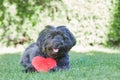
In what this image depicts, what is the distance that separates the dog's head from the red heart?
0.13m

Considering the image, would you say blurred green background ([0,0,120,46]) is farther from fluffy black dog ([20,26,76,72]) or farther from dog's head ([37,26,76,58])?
dog's head ([37,26,76,58])

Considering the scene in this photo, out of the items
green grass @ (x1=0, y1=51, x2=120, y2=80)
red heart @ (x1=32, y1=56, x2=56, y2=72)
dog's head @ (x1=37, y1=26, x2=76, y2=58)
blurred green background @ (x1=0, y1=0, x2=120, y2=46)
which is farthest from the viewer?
blurred green background @ (x1=0, y1=0, x2=120, y2=46)

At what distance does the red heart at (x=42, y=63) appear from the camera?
7749 millimetres

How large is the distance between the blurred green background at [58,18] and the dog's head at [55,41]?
6852 mm

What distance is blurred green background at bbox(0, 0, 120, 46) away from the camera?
14.6m

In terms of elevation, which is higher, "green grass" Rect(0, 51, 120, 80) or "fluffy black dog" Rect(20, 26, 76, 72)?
"fluffy black dog" Rect(20, 26, 76, 72)

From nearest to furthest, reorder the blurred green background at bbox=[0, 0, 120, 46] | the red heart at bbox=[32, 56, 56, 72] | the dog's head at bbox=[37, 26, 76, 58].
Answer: the dog's head at bbox=[37, 26, 76, 58] < the red heart at bbox=[32, 56, 56, 72] < the blurred green background at bbox=[0, 0, 120, 46]

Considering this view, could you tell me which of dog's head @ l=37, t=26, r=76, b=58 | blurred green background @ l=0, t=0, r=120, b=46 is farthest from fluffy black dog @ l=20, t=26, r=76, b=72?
blurred green background @ l=0, t=0, r=120, b=46

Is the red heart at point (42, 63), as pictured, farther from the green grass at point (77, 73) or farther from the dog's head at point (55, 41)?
the green grass at point (77, 73)

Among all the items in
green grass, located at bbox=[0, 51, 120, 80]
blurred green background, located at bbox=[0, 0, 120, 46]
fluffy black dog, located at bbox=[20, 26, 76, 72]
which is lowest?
blurred green background, located at bbox=[0, 0, 120, 46]

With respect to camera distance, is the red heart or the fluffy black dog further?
the red heart

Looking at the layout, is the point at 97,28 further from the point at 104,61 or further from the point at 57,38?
the point at 57,38

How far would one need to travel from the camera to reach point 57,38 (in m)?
7.51

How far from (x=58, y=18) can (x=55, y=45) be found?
7260 millimetres
